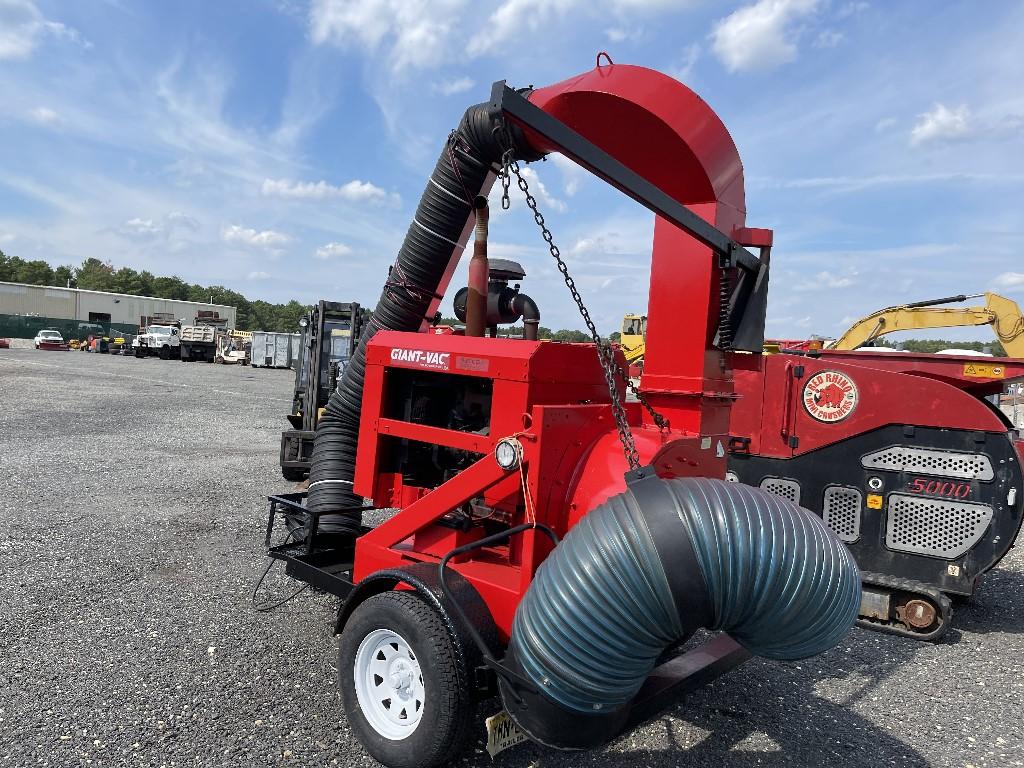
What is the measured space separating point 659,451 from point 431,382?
147cm

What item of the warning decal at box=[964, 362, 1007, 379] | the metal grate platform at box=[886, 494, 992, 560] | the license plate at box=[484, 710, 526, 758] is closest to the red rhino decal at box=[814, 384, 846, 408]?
the metal grate platform at box=[886, 494, 992, 560]

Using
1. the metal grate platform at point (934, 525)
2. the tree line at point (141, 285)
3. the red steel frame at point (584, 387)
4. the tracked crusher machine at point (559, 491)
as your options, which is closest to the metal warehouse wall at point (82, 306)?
the tree line at point (141, 285)

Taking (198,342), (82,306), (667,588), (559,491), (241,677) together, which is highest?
(82,306)

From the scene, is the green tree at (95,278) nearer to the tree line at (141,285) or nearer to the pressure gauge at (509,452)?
the tree line at (141,285)

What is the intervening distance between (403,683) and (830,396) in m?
4.29

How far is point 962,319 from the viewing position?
10.2 meters

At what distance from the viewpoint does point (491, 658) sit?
2676 mm

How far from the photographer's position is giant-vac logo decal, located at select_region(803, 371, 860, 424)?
558cm

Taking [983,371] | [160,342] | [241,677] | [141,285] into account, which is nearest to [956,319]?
[983,371]

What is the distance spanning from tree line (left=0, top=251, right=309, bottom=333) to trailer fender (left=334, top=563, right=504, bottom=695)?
7612cm

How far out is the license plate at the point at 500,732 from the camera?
2.69m

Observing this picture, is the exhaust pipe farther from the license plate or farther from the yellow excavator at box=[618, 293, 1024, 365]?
the yellow excavator at box=[618, 293, 1024, 365]

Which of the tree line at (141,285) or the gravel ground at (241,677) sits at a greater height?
the tree line at (141,285)

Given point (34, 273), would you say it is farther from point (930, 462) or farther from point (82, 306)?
point (930, 462)
